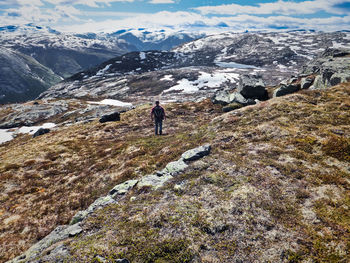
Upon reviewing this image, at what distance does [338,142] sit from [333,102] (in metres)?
8.98

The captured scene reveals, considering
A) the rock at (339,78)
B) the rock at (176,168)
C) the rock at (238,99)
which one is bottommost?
the rock at (176,168)

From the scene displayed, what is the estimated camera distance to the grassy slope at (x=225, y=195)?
760 centimetres

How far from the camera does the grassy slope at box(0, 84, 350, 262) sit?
→ 760 centimetres

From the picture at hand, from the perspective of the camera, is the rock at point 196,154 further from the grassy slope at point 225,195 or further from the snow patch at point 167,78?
the snow patch at point 167,78

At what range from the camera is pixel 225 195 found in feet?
33.5

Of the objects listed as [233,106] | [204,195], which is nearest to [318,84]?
[233,106]

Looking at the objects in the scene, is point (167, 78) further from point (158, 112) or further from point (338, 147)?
point (338, 147)

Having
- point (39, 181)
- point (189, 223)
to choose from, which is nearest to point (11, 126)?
point (39, 181)

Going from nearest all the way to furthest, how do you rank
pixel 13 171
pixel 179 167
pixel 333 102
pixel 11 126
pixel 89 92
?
pixel 179 167 → pixel 333 102 → pixel 13 171 → pixel 11 126 → pixel 89 92

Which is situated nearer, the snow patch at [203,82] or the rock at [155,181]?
the rock at [155,181]

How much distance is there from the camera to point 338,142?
43.2 ft

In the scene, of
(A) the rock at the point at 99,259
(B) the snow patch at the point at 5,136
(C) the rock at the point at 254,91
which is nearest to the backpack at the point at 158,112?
(C) the rock at the point at 254,91

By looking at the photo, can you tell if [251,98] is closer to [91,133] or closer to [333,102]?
[333,102]

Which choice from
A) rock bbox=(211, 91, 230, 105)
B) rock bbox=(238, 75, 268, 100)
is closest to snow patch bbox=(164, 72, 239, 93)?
Result: rock bbox=(211, 91, 230, 105)
